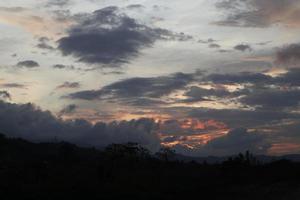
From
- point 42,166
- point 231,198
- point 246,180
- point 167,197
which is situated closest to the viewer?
point 231,198

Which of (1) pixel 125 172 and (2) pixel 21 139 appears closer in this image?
(1) pixel 125 172

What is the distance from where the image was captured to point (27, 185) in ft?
184

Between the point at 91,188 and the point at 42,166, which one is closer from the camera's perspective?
the point at 91,188

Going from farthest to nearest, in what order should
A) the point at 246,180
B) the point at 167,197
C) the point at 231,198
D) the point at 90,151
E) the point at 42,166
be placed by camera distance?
the point at 90,151 < the point at 42,166 < the point at 246,180 < the point at 167,197 < the point at 231,198

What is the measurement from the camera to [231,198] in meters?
44.0

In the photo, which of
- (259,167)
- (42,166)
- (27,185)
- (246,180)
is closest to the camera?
(246,180)

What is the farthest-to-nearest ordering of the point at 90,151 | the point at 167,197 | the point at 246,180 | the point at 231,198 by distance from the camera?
the point at 90,151
the point at 246,180
the point at 167,197
the point at 231,198

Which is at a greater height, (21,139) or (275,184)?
(21,139)

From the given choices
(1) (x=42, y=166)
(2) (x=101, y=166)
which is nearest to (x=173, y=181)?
(2) (x=101, y=166)

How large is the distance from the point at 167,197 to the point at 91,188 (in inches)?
366

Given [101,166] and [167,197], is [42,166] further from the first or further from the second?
[167,197]

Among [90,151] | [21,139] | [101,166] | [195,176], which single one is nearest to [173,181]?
[195,176]

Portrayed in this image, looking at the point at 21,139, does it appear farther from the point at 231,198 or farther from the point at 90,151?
the point at 231,198

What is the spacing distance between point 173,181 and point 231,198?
14746 mm
